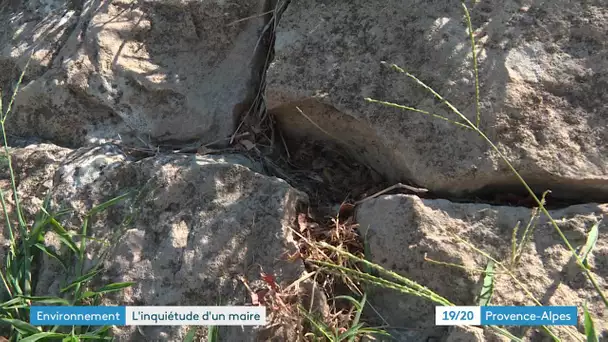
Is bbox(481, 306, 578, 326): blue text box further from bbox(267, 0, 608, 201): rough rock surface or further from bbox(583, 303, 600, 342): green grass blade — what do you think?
bbox(267, 0, 608, 201): rough rock surface

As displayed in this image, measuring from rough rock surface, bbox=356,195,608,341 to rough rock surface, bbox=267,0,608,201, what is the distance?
0.11m

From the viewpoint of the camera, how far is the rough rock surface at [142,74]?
7.05ft

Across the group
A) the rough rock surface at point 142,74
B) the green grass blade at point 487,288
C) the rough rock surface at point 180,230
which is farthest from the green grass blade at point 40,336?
the green grass blade at point 487,288

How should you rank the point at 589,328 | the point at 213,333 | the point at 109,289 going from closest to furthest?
the point at 589,328, the point at 213,333, the point at 109,289

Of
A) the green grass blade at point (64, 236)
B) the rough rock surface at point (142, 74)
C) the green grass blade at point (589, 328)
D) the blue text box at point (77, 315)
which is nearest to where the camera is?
the green grass blade at point (589, 328)

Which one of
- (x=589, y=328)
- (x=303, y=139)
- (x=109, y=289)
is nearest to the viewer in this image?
(x=589, y=328)

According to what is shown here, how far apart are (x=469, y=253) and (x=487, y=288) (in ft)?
0.37

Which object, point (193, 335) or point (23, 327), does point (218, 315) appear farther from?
point (23, 327)

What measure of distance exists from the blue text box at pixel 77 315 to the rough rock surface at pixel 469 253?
2.59 feet

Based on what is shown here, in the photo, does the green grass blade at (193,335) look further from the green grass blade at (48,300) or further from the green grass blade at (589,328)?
the green grass blade at (589,328)

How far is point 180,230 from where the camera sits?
1872mm

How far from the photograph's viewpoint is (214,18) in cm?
222

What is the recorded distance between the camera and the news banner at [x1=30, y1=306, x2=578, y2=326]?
1.60 metres

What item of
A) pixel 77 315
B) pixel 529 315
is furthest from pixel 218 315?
pixel 529 315
